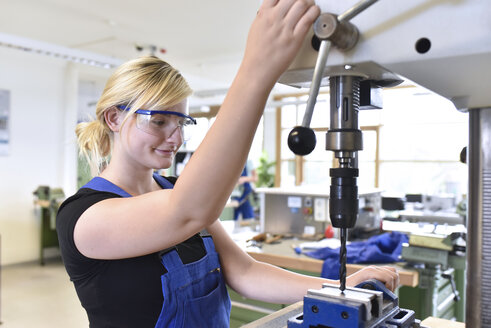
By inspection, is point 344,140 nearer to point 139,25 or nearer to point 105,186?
point 105,186

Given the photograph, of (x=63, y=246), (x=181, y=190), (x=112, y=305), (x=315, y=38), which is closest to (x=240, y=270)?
(x=112, y=305)

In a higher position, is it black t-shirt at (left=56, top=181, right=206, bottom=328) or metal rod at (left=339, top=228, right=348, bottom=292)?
metal rod at (left=339, top=228, right=348, bottom=292)

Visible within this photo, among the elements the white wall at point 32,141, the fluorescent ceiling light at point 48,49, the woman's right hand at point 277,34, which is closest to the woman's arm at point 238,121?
the woman's right hand at point 277,34

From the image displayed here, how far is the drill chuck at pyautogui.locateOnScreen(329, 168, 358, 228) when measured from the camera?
674 mm

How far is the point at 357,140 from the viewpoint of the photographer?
2.22ft

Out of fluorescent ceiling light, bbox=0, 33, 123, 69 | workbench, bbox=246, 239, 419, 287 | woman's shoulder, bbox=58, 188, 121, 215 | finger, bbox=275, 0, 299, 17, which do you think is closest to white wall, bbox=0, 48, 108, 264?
fluorescent ceiling light, bbox=0, 33, 123, 69

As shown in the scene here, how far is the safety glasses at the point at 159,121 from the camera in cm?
103

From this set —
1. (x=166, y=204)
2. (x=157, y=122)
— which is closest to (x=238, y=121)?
(x=166, y=204)

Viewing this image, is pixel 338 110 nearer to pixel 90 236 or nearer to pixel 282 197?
pixel 90 236

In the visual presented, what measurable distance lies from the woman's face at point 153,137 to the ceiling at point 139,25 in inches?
133

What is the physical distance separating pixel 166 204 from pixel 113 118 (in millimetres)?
479

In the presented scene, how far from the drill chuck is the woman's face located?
1.69ft

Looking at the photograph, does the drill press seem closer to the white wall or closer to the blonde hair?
the blonde hair

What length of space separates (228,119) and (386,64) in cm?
24
